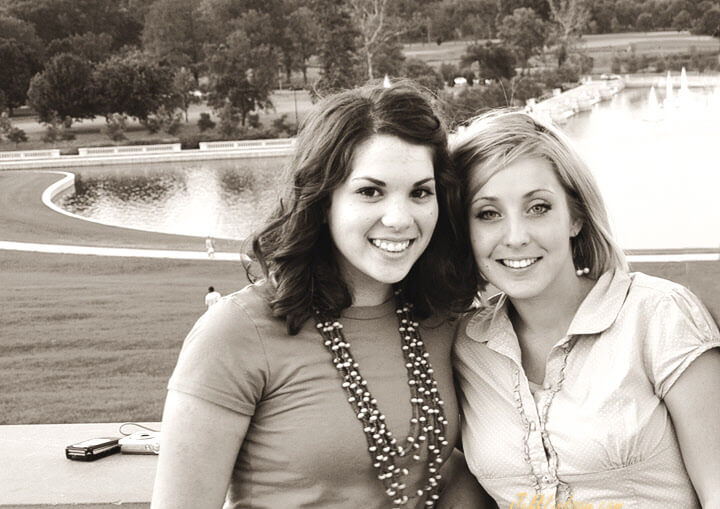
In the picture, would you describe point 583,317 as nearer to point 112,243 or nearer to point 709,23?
point 112,243

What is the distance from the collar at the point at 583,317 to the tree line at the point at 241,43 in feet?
105

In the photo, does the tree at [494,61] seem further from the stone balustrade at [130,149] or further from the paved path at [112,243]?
the paved path at [112,243]

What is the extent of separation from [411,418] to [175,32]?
199 feet

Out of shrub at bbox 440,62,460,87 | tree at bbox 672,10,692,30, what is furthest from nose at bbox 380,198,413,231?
tree at bbox 672,10,692,30

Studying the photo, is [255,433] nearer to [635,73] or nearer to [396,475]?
[396,475]

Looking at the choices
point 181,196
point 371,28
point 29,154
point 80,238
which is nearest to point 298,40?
point 371,28

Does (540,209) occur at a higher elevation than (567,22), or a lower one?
higher

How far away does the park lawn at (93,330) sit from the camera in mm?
7535

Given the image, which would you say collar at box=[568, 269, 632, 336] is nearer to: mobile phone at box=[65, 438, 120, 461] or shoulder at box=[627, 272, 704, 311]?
shoulder at box=[627, 272, 704, 311]

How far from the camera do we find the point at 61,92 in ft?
144

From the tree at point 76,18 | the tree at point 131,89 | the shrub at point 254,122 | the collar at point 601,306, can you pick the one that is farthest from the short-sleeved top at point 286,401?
the tree at point 76,18

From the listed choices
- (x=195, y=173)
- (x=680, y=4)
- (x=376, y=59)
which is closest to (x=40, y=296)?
(x=195, y=173)

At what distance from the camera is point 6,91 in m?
50.1

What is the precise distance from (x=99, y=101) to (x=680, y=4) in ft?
169
